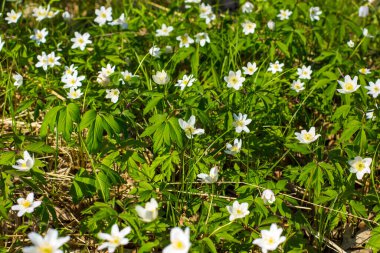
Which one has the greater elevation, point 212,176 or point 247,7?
point 247,7

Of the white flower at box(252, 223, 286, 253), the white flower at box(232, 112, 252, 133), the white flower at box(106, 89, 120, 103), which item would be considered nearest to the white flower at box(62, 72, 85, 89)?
the white flower at box(106, 89, 120, 103)

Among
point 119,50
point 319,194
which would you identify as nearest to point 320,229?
point 319,194

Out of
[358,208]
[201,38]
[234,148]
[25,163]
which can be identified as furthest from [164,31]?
[358,208]

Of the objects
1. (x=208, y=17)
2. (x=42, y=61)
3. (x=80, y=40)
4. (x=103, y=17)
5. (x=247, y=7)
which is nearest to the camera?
(x=42, y=61)

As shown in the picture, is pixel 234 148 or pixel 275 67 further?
pixel 275 67

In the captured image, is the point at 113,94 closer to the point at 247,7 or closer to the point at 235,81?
the point at 235,81

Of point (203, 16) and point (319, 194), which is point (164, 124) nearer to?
point (319, 194)

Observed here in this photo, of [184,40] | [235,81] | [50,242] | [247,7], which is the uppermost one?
[247,7]

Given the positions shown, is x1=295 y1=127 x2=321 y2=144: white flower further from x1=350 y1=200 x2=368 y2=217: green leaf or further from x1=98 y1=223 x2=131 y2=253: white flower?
x1=98 y1=223 x2=131 y2=253: white flower
